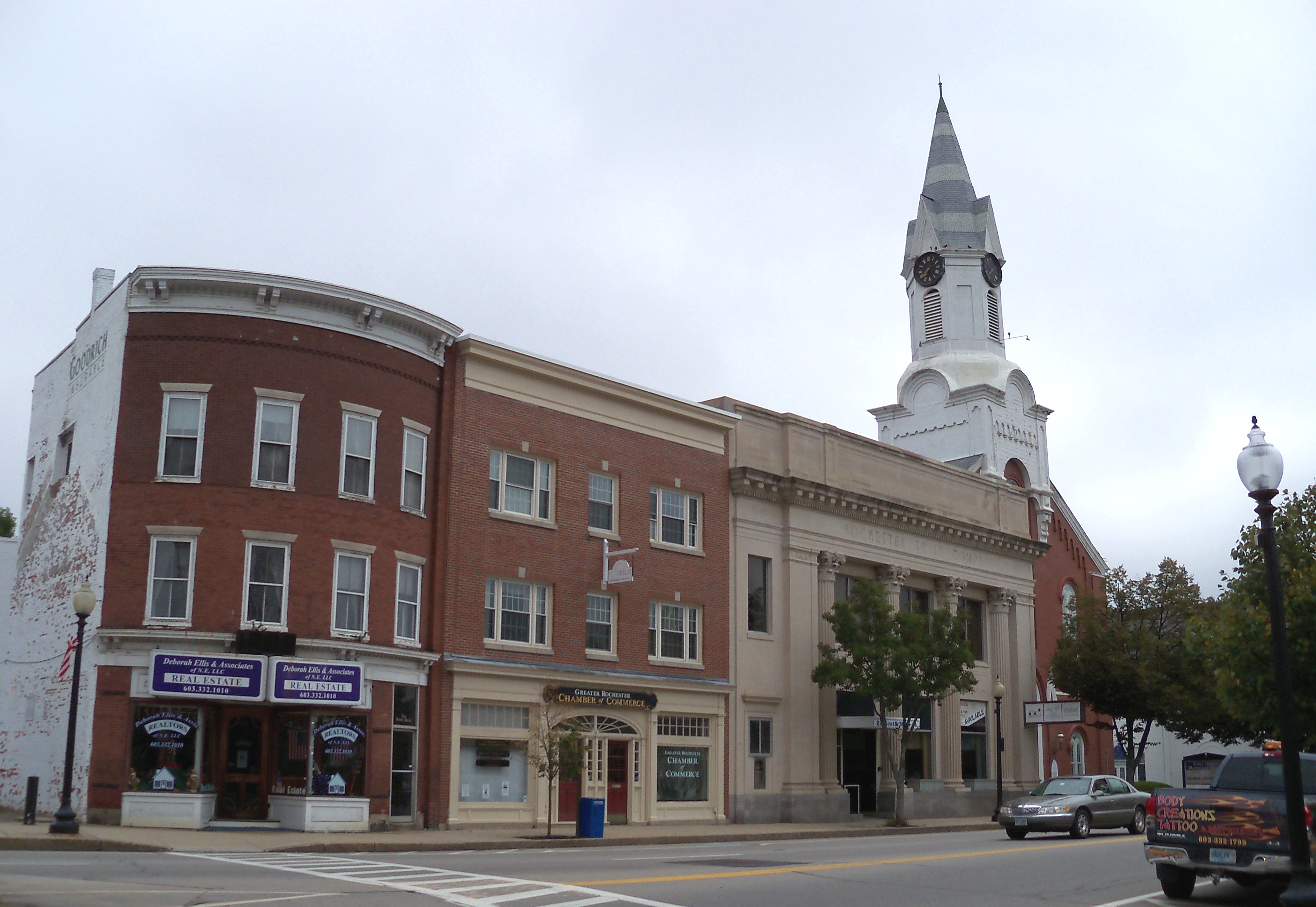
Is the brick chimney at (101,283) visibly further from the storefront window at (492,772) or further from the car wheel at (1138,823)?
the car wheel at (1138,823)

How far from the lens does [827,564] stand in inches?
1581

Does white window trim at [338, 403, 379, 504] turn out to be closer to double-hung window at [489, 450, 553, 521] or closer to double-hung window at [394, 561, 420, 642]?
double-hung window at [394, 561, 420, 642]

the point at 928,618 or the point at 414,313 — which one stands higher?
the point at 414,313

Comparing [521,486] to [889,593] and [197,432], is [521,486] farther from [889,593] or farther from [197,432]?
[889,593]

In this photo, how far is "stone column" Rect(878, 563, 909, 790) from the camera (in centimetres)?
4112

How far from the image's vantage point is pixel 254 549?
89.8 ft

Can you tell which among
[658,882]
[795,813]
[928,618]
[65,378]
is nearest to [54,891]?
[658,882]

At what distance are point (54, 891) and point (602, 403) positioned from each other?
73.2 feet

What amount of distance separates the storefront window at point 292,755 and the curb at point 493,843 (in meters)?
3.20

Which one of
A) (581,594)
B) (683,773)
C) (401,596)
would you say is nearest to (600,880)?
(401,596)

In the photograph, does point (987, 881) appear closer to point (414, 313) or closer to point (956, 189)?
point (414, 313)

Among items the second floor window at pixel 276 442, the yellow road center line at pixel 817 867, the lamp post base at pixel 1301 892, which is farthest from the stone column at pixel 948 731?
the lamp post base at pixel 1301 892

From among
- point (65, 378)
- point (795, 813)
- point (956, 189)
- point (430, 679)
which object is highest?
point (956, 189)

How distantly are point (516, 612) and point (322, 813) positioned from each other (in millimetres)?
7093
